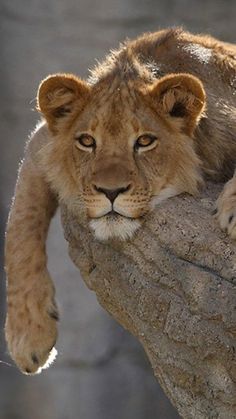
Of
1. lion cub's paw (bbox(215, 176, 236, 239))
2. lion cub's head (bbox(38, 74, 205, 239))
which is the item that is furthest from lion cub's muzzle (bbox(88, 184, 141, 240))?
lion cub's paw (bbox(215, 176, 236, 239))

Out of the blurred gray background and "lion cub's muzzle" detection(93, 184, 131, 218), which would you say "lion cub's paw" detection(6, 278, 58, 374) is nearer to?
"lion cub's muzzle" detection(93, 184, 131, 218)

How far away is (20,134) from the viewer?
244 inches

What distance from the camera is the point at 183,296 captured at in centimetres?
317

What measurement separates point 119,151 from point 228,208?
1.22 feet

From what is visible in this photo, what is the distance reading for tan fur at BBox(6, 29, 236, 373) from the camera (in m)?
3.37

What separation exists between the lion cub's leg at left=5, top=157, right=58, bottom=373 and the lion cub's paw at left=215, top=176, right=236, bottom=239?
29.5 inches

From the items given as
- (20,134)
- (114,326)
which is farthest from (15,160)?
(114,326)

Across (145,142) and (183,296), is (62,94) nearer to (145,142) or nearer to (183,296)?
(145,142)

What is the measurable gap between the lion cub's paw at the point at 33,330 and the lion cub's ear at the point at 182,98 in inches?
27.3

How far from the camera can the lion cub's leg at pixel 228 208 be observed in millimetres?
3139

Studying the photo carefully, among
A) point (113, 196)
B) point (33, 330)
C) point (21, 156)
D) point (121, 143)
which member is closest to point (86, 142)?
point (121, 143)

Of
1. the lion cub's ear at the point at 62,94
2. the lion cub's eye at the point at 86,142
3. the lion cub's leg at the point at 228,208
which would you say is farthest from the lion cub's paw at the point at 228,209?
the lion cub's ear at the point at 62,94

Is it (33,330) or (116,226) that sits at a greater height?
(116,226)

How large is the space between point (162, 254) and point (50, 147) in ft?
1.94
